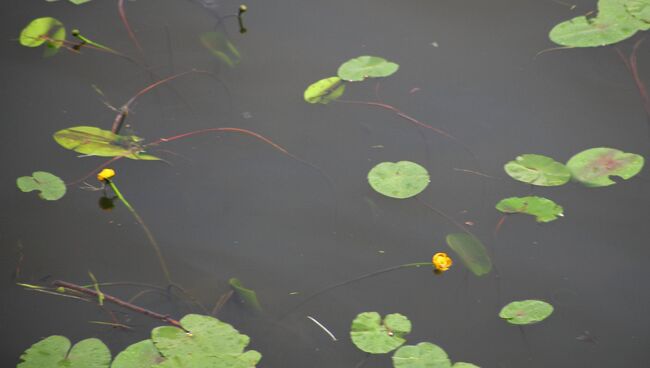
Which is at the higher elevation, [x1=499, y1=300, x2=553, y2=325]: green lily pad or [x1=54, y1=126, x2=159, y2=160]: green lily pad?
[x1=54, y1=126, x2=159, y2=160]: green lily pad

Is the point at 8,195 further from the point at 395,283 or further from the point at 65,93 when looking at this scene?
the point at 395,283

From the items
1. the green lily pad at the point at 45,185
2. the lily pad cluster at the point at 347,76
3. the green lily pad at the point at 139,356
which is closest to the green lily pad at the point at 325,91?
the lily pad cluster at the point at 347,76

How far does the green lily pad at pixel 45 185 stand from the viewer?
1.56m

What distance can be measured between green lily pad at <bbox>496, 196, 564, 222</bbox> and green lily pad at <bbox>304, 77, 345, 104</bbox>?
1.57 feet

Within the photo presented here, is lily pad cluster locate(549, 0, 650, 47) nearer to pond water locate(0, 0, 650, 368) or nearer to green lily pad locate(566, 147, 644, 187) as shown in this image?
pond water locate(0, 0, 650, 368)

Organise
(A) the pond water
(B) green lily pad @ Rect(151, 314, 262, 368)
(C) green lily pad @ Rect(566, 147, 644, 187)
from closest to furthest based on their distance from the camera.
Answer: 1. (B) green lily pad @ Rect(151, 314, 262, 368)
2. (A) the pond water
3. (C) green lily pad @ Rect(566, 147, 644, 187)

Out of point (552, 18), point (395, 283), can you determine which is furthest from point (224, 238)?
point (552, 18)

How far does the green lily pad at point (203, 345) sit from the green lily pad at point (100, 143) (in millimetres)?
455

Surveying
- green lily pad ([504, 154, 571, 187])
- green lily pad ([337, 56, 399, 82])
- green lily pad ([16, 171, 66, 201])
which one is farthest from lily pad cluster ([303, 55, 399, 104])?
green lily pad ([16, 171, 66, 201])

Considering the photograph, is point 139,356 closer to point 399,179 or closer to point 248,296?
point 248,296

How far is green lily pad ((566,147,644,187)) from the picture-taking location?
4.99ft

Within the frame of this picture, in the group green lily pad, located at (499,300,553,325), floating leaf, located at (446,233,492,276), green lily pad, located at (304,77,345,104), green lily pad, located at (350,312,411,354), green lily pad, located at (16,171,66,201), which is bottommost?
green lily pad, located at (350,312,411,354)

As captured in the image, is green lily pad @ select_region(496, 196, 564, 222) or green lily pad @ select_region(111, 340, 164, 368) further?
green lily pad @ select_region(496, 196, 564, 222)

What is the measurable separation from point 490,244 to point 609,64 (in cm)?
61
